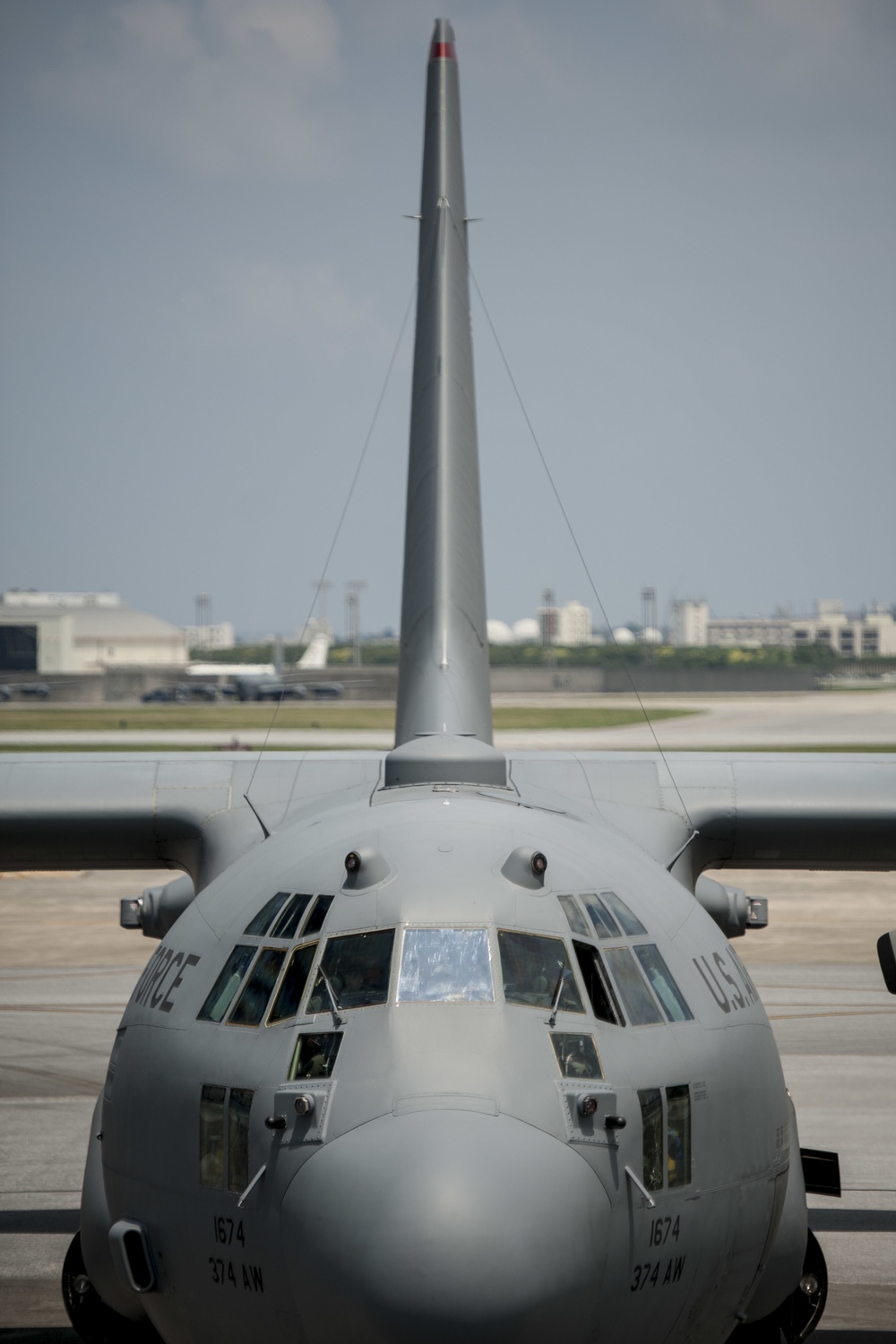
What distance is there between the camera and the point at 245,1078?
574 centimetres

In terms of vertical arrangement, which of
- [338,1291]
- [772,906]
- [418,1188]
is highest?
[418,1188]

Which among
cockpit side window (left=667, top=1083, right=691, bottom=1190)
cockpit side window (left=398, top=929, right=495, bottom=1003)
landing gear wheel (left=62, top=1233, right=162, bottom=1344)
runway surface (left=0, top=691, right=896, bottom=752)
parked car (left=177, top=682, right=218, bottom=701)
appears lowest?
runway surface (left=0, top=691, right=896, bottom=752)

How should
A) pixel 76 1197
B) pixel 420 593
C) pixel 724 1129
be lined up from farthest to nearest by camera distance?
pixel 76 1197 < pixel 420 593 < pixel 724 1129

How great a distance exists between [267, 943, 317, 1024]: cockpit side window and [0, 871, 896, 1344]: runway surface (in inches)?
227

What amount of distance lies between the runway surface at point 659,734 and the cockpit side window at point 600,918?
141 ft

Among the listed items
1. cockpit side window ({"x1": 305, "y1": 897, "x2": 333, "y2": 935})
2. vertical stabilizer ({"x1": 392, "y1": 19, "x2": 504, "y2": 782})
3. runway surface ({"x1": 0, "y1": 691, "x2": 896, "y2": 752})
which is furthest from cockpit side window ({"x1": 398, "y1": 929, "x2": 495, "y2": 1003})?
runway surface ({"x1": 0, "y1": 691, "x2": 896, "y2": 752})

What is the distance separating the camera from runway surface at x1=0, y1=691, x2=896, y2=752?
63094 mm

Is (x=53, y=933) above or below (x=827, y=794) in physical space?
below

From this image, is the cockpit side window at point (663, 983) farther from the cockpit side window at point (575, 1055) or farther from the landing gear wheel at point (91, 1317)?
the landing gear wheel at point (91, 1317)

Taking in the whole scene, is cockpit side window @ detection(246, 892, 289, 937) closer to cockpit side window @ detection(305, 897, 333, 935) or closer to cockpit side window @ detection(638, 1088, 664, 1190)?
cockpit side window @ detection(305, 897, 333, 935)

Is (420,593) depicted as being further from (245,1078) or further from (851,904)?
(851,904)

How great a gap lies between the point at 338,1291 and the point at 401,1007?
3.77 ft

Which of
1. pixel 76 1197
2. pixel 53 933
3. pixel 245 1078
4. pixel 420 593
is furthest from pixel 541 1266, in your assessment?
pixel 53 933

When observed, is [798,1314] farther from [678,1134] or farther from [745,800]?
[745,800]
